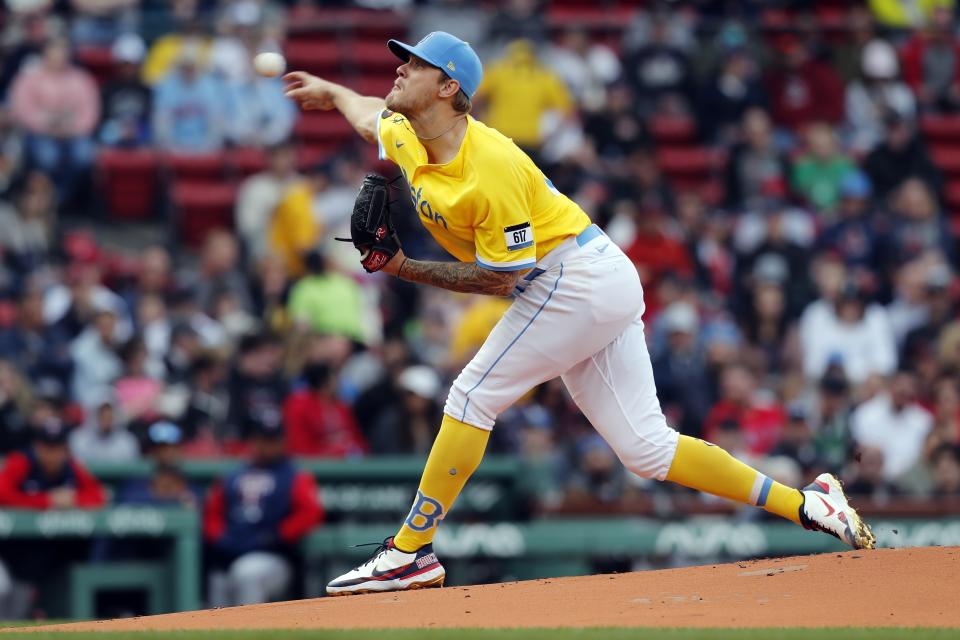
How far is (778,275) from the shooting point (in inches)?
521

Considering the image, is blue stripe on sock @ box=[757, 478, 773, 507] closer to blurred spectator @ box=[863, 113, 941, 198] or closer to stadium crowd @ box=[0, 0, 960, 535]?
stadium crowd @ box=[0, 0, 960, 535]

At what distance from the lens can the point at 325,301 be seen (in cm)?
1195

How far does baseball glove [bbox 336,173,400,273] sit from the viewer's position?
6129 mm

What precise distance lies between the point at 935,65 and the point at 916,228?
2.92 metres

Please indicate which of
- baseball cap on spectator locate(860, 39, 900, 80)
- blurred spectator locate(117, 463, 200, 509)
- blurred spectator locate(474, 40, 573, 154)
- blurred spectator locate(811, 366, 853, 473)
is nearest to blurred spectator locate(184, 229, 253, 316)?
blurred spectator locate(117, 463, 200, 509)

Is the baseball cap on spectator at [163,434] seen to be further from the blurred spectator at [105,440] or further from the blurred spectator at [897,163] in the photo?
the blurred spectator at [897,163]

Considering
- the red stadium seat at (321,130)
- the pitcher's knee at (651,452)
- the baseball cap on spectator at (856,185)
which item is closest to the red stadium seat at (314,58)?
the red stadium seat at (321,130)

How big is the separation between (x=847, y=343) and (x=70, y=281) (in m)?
5.82

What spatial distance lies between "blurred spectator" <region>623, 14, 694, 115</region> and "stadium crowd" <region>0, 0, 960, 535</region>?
0.02m

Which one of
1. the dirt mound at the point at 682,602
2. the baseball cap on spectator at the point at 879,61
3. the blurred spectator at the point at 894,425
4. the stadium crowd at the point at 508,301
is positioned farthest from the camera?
the baseball cap on spectator at the point at 879,61

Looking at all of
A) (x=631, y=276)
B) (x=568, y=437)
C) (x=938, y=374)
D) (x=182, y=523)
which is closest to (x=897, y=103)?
(x=938, y=374)

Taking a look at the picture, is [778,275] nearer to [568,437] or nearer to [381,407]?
[568,437]

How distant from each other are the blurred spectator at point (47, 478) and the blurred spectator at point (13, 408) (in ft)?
1.17

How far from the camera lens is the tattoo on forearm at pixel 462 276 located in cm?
602
